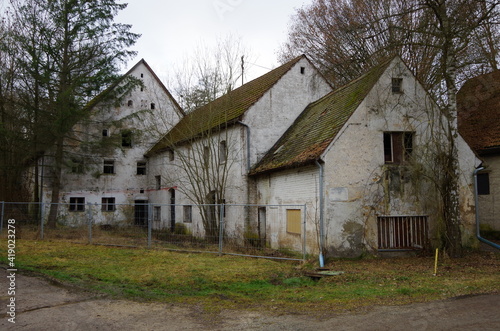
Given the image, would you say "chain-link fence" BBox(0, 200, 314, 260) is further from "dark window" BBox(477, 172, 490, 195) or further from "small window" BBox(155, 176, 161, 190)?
"dark window" BBox(477, 172, 490, 195)

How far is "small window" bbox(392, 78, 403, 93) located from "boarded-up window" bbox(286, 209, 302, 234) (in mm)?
5258

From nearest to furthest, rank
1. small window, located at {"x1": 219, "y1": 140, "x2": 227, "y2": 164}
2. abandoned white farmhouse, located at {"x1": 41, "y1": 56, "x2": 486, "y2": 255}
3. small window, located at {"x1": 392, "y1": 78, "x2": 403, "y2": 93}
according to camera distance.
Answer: abandoned white farmhouse, located at {"x1": 41, "y1": 56, "x2": 486, "y2": 255}, small window, located at {"x1": 392, "y1": 78, "x2": 403, "y2": 93}, small window, located at {"x1": 219, "y1": 140, "x2": 227, "y2": 164}

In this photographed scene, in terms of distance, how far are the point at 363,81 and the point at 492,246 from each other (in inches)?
287

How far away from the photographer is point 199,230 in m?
20.1

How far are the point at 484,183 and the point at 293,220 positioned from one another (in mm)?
9176

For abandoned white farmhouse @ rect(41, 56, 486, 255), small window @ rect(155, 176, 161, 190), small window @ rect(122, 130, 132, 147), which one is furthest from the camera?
small window @ rect(155, 176, 161, 190)

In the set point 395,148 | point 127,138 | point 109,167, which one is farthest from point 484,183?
→ point 109,167

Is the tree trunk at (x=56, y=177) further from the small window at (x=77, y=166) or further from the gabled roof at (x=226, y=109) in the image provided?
the gabled roof at (x=226, y=109)

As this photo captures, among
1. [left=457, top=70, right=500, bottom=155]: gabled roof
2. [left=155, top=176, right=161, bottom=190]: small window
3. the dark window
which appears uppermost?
[left=457, top=70, right=500, bottom=155]: gabled roof

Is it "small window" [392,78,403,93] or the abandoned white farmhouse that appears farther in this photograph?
"small window" [392,78,403,93]

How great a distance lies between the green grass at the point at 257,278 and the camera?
830cm

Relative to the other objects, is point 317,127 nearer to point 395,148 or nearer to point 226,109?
point 395,148

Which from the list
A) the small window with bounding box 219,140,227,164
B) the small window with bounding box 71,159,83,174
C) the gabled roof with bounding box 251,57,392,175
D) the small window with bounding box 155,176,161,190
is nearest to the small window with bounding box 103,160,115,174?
the small window with bounding box 155,176,161,190

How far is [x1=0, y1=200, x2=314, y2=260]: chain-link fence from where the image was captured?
48.1 ft
